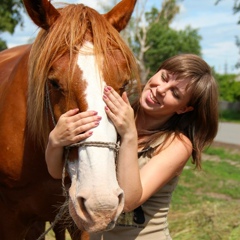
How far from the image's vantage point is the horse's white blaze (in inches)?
74.7

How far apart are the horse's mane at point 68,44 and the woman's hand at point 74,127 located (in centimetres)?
24

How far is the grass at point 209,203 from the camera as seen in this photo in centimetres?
466

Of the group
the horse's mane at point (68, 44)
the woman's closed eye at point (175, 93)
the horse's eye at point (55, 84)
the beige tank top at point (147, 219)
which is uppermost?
the horse's mane at point (68, 44)

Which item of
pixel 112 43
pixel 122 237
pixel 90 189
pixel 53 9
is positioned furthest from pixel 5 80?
pixel 90 189

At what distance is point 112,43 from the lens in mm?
2406

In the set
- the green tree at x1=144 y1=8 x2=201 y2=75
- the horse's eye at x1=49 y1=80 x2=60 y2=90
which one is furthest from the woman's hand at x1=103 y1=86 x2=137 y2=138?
the green tree at x1=144 y1=8 x2=201 y2=75

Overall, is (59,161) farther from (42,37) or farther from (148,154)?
(42,37)

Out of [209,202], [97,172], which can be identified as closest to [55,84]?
[97,172]

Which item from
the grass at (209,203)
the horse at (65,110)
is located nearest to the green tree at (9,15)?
the grass at (209,203)

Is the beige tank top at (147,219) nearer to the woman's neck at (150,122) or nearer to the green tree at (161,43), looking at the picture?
the woman's neck at (150,122)

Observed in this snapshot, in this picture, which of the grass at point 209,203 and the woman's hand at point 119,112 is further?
the grass at point 209,203

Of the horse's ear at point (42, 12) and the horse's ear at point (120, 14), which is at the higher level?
the horse's ear at point (42, 12)

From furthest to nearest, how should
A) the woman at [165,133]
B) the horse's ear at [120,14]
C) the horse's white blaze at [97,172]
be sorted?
the horse's ear at [120,14] < the woman at [165,133] < the horse's white blaze at [97,172]

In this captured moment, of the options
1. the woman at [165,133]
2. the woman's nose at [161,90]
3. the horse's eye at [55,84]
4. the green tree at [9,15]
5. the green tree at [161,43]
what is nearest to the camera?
the horse's eye at [55,84]
